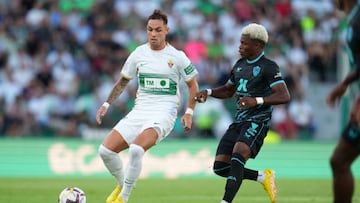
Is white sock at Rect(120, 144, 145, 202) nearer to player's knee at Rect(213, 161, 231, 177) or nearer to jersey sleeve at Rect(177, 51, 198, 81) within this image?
player's knee at Rect(213, 161, 231, 177)

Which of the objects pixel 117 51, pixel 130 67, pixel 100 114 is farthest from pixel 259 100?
pixel 117 51

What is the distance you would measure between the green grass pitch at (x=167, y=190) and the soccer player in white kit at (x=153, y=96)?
4.95ft

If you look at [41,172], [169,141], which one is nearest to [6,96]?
[41,172]

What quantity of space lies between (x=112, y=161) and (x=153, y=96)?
1.05 metres

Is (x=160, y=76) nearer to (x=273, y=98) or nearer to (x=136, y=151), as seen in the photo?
(x=136, y=151)

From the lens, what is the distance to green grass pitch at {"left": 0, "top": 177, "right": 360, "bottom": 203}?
13.7 meters

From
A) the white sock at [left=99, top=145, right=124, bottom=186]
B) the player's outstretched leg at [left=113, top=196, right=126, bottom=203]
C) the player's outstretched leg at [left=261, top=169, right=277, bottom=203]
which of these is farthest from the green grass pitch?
the player's outstretched leg at [left=113, top=196, right=126, bottom=203]

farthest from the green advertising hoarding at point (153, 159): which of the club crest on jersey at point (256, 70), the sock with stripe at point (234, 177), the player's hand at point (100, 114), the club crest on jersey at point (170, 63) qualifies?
the sock with stripe at point (234, 177)

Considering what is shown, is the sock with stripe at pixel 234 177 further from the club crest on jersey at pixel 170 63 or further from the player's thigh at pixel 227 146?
the club crest on jersey at pixel 170 63

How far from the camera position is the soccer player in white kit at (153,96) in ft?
38.8

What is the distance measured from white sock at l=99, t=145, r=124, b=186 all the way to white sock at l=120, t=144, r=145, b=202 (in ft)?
1.73

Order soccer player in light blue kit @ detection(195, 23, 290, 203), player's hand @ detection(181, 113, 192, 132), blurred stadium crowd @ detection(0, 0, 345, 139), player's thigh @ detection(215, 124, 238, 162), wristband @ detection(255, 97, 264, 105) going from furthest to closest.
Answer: blurred stadium crowd @ detection(0, 0, 345, 139), player's thigh @ detection(215, 124, 238, 162), player's hand @ detection(181, 113, 192, 132), soccer player in light blue kit @ detection(195, 23, 290, 203), wristband @ detection(255, 97, 264, 105)

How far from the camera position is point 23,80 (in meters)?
23.4

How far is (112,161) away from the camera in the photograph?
11922mm
